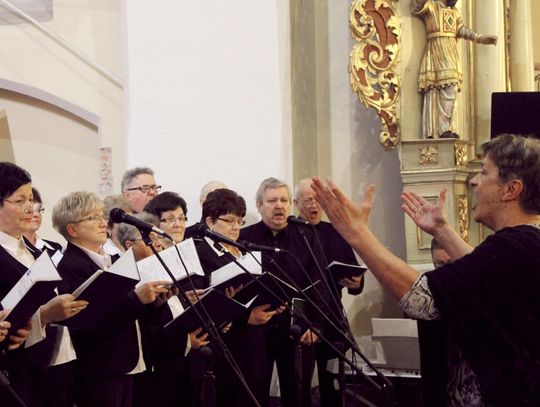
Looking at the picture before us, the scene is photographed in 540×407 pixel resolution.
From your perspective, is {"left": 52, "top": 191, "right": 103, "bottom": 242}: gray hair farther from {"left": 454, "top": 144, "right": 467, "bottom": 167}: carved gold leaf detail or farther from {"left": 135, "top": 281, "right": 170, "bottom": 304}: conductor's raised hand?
{"left": 454, "top": 144, "right": 467, "bottom": 167}: carved gold leaf detail

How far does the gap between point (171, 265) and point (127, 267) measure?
0.54 metres

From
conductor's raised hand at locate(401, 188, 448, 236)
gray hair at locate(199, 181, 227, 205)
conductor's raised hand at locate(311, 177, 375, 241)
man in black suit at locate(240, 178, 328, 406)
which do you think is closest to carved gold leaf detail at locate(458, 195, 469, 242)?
man in black suit at locate(240, 178, 328, 406)

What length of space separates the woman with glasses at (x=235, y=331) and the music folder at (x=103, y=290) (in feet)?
4.14

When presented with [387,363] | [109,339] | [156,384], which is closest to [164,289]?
[109,339]

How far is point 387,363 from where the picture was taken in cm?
710

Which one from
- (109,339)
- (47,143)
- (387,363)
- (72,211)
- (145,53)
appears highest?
(145,53)

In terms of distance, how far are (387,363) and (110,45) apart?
4067 mm

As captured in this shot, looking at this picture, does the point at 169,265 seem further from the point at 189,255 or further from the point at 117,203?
the point at 117,203

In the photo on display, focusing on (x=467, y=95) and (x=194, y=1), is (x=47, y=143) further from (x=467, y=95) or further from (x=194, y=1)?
(x=467, y=95)

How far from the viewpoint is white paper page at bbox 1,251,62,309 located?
3887mm

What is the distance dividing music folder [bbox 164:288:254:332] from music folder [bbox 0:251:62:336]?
738 mm

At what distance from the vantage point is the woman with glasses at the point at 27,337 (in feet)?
14.3

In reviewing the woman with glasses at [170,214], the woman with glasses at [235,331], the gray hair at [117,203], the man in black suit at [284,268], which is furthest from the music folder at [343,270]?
the gray hair at [117,203]

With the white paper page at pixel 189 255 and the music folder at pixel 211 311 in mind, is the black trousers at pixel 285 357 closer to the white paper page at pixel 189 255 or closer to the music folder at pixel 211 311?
the music folder at pixel 211 311
